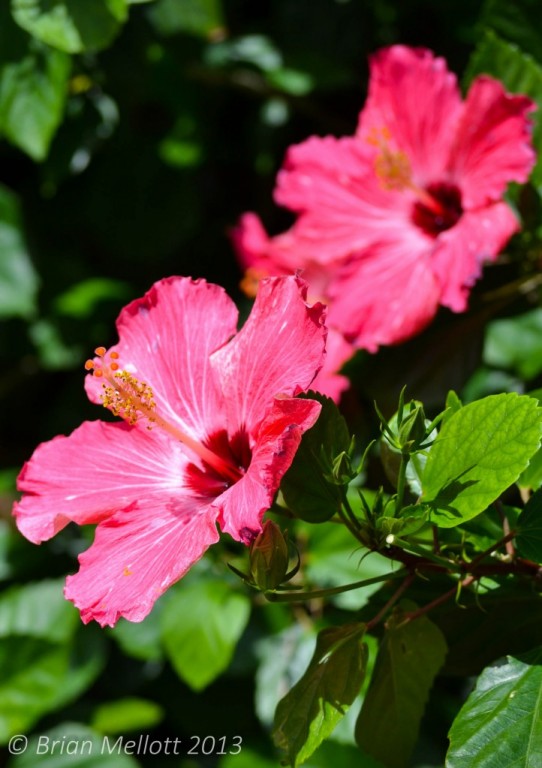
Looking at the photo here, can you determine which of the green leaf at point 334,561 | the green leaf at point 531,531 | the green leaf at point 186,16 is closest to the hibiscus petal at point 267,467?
the green leaf at point 531,531

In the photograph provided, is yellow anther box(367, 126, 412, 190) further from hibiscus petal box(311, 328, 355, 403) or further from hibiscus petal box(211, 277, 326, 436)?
hibiscus petal box(211, 277, 326, 436)

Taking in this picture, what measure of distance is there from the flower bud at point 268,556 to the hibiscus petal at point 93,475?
0.21m

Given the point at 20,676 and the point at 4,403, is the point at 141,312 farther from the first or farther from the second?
the point at 4,403

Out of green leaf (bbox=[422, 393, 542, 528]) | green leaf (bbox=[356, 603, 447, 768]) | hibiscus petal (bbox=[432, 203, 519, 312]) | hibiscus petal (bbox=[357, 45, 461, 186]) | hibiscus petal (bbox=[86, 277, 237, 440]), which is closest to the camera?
green leaf (bbox=[422, 393, 542, 528])

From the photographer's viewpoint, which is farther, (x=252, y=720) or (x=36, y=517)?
(x=252, y=720)

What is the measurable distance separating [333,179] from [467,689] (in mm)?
899

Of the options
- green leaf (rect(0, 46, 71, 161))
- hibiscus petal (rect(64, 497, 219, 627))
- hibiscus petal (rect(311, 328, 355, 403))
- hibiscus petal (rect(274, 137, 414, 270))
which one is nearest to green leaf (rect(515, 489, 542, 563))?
hibiscus petal (rect(64, 497, 219, 627))

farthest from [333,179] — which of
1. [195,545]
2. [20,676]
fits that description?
[20,676]

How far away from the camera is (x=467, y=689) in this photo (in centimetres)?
168

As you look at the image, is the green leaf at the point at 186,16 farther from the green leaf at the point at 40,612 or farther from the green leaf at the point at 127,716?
the green leaf at the point at 127,716

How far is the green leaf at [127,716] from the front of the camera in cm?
190

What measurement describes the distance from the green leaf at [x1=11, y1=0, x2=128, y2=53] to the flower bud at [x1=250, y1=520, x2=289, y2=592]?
934 mm

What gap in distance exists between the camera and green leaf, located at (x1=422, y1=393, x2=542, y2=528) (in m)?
0.89

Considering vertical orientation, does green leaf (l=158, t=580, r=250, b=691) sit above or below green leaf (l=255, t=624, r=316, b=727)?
above
